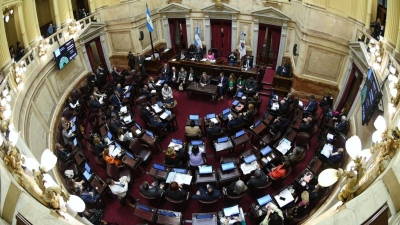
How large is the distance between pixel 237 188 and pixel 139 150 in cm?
374

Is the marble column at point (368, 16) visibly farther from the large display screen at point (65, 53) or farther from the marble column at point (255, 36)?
the large display screen at point (65, 53)

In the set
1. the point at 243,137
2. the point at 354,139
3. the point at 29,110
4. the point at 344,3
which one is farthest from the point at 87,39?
the point at 354,139

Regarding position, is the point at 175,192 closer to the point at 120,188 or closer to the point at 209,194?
the point at 209,194

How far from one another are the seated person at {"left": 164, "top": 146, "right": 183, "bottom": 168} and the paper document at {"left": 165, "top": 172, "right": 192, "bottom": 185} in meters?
0.61

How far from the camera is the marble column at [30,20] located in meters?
11.2

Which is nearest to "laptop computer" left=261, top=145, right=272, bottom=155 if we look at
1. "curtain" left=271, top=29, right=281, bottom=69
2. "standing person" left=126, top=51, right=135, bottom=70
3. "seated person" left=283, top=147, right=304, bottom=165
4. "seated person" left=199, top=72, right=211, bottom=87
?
"seated person" left=283, top=147, right=304, bottom=165

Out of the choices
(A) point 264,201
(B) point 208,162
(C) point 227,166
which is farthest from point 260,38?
(A) point 264,201

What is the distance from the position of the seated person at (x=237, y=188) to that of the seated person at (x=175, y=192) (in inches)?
51.7

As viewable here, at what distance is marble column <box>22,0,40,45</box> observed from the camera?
439 inches

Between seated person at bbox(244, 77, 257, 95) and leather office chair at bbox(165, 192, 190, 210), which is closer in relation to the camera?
leather office chair at bbox(165, 192, 190, 210)

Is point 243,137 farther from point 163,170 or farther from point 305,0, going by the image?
point 305,0

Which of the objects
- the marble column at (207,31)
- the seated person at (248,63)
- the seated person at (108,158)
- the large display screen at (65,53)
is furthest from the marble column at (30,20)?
the seated person at (248,63)

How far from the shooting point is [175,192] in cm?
843

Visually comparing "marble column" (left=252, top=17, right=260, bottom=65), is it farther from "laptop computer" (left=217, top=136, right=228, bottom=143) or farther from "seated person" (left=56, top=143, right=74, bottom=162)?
"seated person" (left=56, top=143, right=74, bottom=162)
